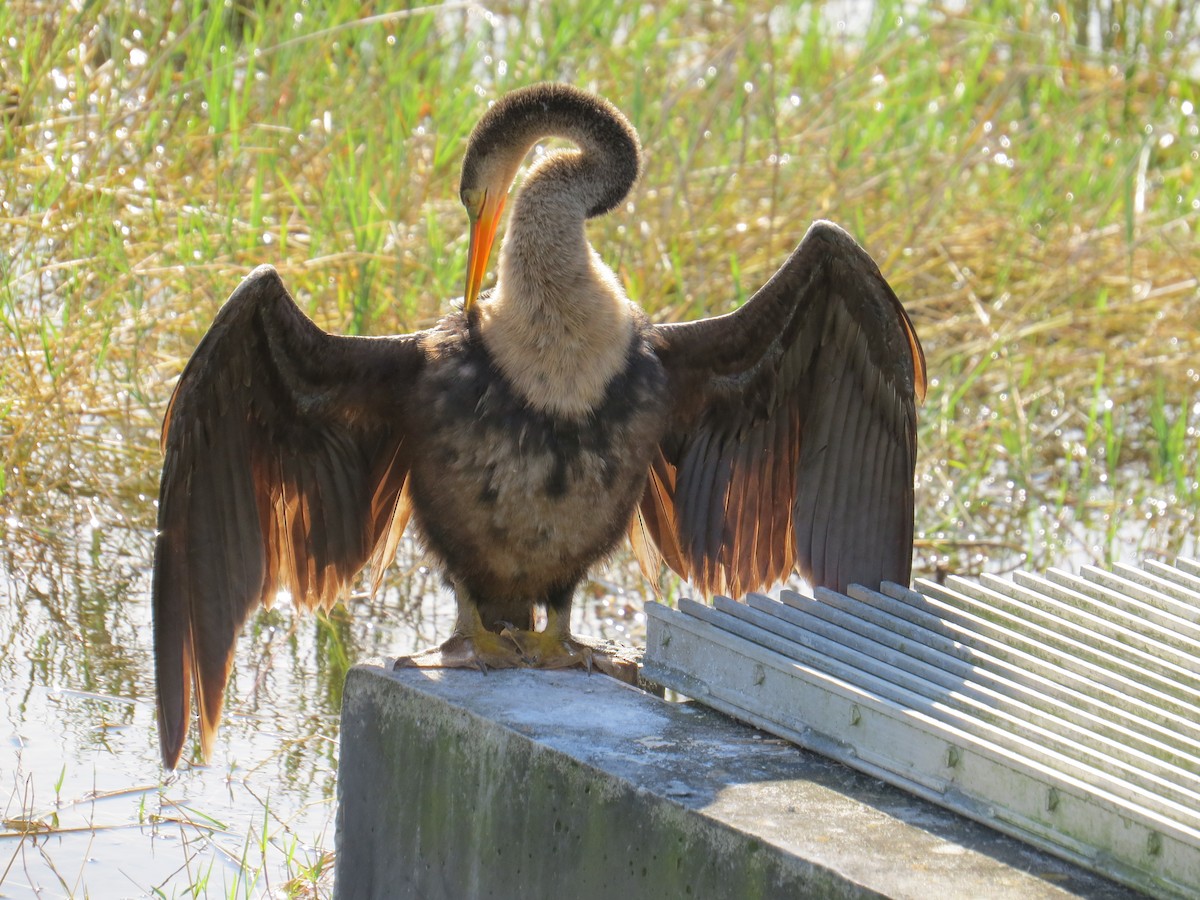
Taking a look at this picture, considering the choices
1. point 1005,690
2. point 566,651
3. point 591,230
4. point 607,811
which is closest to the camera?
point 607,811

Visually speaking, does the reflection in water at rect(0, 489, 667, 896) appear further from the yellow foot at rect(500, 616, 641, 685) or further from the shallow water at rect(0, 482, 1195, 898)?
the yellow foot at rect(500, 616, 641, 685)

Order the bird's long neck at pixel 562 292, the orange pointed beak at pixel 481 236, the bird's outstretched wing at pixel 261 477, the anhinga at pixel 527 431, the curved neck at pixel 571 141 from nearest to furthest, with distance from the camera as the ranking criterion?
the bird's outstretched wing at pixel 261 477 → the anhinga at pixel 527 431 → the bird's long neck at pixel 562 292 → the curved neck at pixel 571 141 → the orange pointed beak at pixel 481 236

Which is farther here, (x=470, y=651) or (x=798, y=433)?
(x=798, y=433)

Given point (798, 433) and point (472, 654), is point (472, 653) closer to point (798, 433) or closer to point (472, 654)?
point (472, 654)

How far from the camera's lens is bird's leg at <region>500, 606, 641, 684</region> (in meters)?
2.98

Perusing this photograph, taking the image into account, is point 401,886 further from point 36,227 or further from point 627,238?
point 627,238

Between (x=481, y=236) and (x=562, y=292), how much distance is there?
41 cm

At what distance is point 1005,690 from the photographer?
2568mm

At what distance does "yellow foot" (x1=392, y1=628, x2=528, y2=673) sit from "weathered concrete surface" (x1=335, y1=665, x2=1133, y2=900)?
44mm

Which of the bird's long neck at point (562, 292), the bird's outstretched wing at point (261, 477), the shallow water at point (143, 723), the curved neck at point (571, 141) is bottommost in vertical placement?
the shallow water at point (143, 723)

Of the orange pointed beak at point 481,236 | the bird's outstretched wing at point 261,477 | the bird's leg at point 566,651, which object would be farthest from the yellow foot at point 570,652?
the orange pointed beak at point 481,236

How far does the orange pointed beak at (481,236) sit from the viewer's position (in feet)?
11.4

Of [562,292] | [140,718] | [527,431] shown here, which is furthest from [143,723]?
[562,292]

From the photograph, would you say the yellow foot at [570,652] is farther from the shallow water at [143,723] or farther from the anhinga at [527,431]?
the shallow water at [143,723]
